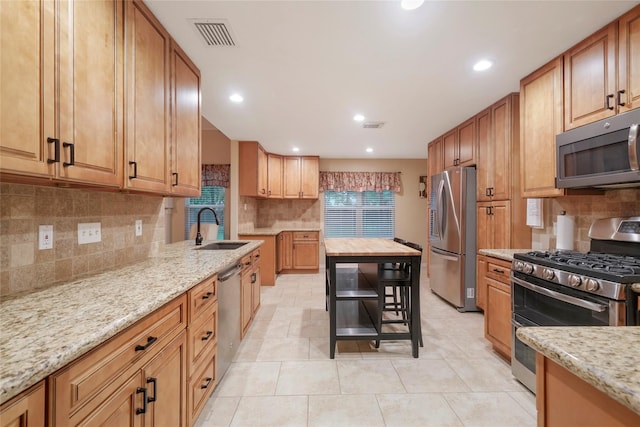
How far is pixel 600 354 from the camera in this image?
622mm

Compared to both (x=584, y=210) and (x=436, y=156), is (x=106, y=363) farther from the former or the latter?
(x=436, y=156)

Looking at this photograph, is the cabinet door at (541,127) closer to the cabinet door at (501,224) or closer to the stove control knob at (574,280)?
the cabinet door at (501,224)

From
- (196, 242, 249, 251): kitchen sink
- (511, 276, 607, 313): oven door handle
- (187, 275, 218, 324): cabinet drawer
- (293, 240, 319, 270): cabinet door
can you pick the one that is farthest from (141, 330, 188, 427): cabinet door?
(293, 240, 319, 270): cabinet door

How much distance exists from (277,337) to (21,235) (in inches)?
82.5

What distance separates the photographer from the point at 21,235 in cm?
113

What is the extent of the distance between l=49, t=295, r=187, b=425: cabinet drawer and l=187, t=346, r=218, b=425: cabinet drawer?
439 mm


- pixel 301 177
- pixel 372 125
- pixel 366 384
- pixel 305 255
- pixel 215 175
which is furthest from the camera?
pixel 301 177

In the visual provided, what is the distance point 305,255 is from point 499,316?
3.69 meters

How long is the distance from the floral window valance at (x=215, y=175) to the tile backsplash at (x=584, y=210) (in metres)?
4.94

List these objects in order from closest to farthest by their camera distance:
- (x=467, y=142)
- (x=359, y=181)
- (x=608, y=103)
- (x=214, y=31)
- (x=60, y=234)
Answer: (x=60, y=234), (x=608, y=103), (x=214, y=31), (x=467, y=142), (x=359, y=181)

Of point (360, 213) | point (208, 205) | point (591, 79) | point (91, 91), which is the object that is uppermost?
point (591, 79)

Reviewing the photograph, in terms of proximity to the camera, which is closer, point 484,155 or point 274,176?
point 484,155

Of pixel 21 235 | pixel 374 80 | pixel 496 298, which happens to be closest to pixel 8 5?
pixel 21 235

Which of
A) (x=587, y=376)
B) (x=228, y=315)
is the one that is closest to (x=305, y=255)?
(x=228, y=315)
